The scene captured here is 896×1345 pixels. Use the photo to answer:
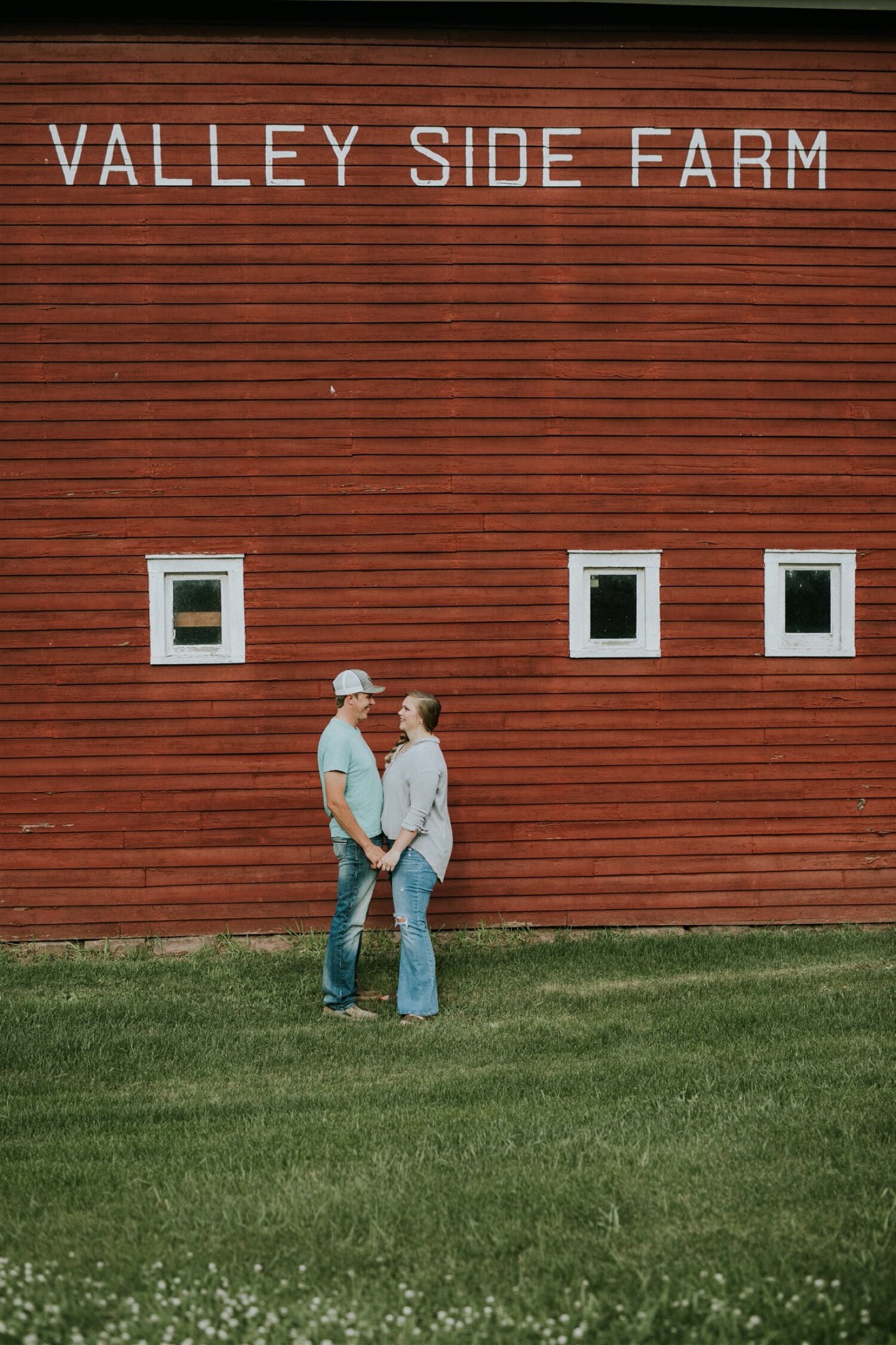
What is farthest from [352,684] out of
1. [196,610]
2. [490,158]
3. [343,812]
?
[490,158]

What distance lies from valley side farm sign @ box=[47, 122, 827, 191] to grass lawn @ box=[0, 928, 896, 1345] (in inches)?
221

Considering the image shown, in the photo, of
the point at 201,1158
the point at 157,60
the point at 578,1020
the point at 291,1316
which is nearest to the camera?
the point at 291,1316

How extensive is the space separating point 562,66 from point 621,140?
2.22 ft

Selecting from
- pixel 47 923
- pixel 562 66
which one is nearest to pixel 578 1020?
pixel 47 923

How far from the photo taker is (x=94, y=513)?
962cm

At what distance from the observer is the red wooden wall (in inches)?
378

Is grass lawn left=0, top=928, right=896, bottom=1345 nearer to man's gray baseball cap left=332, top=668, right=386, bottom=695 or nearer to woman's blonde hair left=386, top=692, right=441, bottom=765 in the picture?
woman's blonde hair left=386, top=692, right=441, bottom=765

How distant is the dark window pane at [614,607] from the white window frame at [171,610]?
2.57 m

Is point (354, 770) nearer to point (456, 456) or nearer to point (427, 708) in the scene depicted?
point (427, 708)

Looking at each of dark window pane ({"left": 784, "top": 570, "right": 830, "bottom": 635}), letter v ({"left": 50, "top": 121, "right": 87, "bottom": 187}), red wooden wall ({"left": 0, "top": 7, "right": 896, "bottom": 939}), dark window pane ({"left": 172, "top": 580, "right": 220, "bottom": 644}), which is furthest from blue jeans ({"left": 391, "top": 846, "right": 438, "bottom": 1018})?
letter v ({"left": 50, "top": 121, "right": 87, "bottom": 187})

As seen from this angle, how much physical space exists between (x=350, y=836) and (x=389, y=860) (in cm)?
28

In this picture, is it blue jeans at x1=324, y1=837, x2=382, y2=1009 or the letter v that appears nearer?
blue jeans at x1=324, y1=837, x2=382, y2=1009

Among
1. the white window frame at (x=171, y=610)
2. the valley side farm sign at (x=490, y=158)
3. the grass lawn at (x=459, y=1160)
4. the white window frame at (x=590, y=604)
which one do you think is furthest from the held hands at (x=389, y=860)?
the valley side farm sign at (x=490, y=158)

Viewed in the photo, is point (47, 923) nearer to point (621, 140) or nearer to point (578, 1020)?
point (578, 1020)
